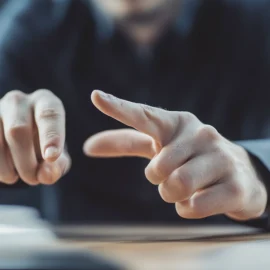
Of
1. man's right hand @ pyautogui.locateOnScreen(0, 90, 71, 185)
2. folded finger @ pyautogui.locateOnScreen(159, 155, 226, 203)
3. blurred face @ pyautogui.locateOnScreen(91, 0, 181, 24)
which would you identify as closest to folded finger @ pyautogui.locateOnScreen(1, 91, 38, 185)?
man's right hand @ pyautogui.locateOnScreen(0, 90, 71, 185)

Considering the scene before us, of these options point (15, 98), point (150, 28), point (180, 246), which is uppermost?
point (150, 28)

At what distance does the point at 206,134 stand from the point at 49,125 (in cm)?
11

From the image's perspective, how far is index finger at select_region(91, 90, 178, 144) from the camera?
0.98 feet

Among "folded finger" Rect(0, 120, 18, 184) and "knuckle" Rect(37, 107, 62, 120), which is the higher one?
"knuckle" Rect(37, 107, 62, 120)

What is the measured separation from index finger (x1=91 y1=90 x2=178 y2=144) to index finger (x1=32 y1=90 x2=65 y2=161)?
0.05m

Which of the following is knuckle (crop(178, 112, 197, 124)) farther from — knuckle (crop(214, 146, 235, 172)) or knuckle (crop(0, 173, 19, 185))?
Result: knuckle (crop(0, 173, 19, 185))

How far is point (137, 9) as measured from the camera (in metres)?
0.54

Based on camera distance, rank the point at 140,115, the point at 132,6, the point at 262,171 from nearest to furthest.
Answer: the point at 140,115, the point at 262,171, the point at 132,6

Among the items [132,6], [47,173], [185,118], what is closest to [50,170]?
[47,173]

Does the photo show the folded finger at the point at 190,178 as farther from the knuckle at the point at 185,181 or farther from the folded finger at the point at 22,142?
the folded finger at the point at 22,142

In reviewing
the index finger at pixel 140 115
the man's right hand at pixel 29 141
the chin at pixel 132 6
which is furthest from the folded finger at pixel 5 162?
the chin at pixel 132 6

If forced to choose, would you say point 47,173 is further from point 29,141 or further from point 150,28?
point 150,28

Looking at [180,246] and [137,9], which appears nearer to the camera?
[180,246]

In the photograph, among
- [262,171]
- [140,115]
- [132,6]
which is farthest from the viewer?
[132,6]
